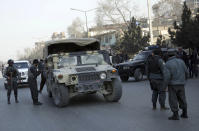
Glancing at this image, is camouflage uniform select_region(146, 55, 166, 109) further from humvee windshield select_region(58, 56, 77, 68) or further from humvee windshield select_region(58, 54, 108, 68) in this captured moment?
humvee windshield select_region(58, 56, 77, 68)

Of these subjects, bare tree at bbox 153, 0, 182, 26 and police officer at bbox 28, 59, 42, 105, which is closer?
police officer at bbox 28, 59, 42, 105

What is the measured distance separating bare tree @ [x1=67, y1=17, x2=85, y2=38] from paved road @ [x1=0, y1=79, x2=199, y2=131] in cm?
9567

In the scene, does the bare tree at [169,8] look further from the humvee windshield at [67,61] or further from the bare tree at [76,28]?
the humvee windshield at [67,61]

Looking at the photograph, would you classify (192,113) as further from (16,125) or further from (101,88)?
(16,125)

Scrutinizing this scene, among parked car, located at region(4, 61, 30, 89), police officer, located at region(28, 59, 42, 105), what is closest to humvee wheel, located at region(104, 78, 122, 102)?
police officer, located at region(28, 59, 42, 105)

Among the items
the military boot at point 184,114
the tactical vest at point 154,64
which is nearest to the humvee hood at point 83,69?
the tactical vest at point 154,64

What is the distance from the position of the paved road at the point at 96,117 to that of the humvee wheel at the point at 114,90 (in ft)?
0.76

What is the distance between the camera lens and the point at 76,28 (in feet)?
360

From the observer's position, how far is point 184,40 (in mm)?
23656

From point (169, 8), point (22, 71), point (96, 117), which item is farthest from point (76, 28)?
point (96, 117)

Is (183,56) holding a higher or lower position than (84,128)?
higher

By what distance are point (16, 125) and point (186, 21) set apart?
18247 millimetres

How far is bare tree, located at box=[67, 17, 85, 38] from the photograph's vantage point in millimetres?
108188

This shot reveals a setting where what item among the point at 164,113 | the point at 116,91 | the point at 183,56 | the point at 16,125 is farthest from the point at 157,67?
the point at 183,56
